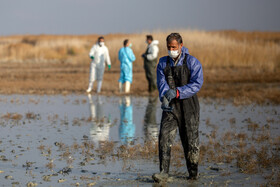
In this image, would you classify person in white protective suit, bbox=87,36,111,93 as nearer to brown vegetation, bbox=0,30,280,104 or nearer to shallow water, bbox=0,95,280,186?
brown vegetation, bbox=0,30,280,104

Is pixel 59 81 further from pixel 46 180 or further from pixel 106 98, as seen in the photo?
pixel 46 180

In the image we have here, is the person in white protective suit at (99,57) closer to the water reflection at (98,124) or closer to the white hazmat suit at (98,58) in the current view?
the white hazmat suit at (98,58)

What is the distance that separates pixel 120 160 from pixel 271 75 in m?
20.1

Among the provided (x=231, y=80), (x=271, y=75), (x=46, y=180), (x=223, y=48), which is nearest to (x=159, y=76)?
(x=46, y=180)

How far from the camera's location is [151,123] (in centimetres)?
1335

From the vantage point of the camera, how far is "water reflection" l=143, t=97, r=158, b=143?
1118cm

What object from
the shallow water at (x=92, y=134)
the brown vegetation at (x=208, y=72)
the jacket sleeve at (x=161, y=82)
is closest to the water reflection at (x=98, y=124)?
the shallow water at (x=92, y=134)

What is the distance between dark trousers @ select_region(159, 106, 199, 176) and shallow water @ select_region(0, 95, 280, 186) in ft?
1.03

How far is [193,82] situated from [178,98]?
27cm

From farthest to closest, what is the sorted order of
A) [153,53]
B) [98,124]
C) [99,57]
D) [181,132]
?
[99,57] → [153,53] → [98,124] → [181,132]

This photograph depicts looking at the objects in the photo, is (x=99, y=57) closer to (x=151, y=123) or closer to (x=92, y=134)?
(x=151, y=123)

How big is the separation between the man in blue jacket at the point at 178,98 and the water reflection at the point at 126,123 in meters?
3.07

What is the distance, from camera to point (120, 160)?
8.98m

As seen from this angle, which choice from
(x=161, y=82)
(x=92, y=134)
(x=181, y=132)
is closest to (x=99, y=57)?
(x=92, y=134)
